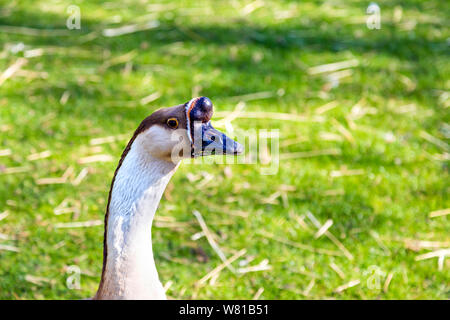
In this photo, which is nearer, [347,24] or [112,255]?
[112,255]

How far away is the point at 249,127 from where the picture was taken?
3.71 meters

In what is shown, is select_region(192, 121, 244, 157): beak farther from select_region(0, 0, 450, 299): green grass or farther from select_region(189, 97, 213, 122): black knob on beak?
select_region(0, 0, 450, 299): green grass

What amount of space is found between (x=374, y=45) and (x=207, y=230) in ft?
7.78

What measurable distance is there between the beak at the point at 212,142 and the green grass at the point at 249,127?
3.52 feet

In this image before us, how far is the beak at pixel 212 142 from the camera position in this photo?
1768mm

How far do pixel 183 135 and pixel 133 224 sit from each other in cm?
32

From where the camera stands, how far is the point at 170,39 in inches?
175

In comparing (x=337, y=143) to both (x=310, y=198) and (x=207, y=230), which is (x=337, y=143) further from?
(x=207, y=230)

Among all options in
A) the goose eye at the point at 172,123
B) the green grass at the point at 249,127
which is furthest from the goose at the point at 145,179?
the green grass at the point at 249,127

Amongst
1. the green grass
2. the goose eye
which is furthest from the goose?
the green grass

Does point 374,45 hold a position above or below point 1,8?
below
